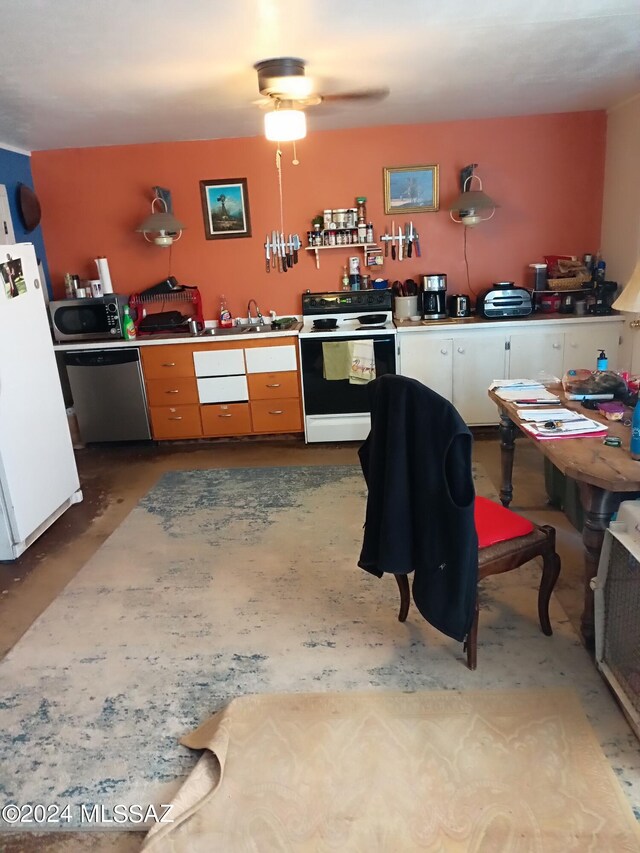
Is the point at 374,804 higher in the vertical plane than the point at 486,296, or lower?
lower

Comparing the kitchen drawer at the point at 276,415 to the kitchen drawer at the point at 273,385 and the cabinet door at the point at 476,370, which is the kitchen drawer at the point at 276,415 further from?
the cabinet door at the point at 476,370

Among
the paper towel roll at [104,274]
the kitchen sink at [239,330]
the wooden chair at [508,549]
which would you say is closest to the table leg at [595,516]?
the wooden chair at [508,549]

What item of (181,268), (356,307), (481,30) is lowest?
(356,307)

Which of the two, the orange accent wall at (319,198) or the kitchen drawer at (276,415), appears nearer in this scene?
the orange accent wall at (319,198)

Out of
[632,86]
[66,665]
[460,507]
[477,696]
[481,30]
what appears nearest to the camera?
[460,507]

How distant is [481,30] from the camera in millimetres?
2457

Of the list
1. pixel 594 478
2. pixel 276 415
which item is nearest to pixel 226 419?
pixel 276 415

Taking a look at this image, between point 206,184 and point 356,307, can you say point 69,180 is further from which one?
point 356,307

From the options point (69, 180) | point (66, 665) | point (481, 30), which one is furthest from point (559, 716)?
point (69, 180)

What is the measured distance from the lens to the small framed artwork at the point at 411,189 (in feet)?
14.6

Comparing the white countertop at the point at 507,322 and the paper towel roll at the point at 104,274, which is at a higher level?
the paper towel roll at the point at 104,274

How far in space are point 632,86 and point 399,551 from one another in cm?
330

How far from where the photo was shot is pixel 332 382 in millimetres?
4281

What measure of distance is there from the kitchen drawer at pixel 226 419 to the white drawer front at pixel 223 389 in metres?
0.05
